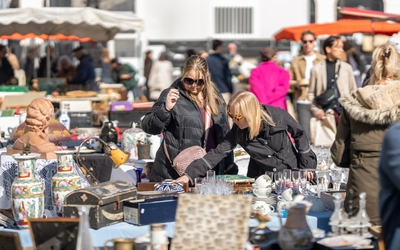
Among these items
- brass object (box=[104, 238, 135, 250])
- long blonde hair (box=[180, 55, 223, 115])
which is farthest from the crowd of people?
brass object (box=[104, 238, 135, 250])

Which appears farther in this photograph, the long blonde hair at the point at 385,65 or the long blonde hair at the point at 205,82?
the long blonde hair at the point at 205,82

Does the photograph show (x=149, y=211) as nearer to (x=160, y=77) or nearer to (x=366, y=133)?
(x=366, y=133)

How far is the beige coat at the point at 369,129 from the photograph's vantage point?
11.9ft

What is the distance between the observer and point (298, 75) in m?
8.93

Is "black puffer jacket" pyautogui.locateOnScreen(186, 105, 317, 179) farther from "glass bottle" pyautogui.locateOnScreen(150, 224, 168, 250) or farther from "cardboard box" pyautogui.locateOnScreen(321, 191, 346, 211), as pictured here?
"glass bottle" pyautogui.locateOnScreen(150, 224, 168, 250)

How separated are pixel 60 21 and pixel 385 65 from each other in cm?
822

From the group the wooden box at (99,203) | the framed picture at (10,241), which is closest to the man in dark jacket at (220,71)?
the wooden box at (99,203)

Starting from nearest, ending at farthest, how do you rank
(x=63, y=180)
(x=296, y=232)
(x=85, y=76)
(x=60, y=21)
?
(x=296, y=232) < (x=63, y=180) < (x=60, y=21) < (x=85, y=76)

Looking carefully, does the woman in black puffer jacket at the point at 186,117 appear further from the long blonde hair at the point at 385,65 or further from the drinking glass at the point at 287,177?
the long blonde hair at the point at 385,65

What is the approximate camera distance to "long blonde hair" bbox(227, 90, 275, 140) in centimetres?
440

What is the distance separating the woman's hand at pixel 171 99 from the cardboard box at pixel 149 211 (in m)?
1.14

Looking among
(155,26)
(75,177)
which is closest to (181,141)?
(75,177)

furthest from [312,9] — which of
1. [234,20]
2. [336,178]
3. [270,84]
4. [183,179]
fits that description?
[183,179]

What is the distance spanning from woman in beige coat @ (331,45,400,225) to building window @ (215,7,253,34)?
23.8m
